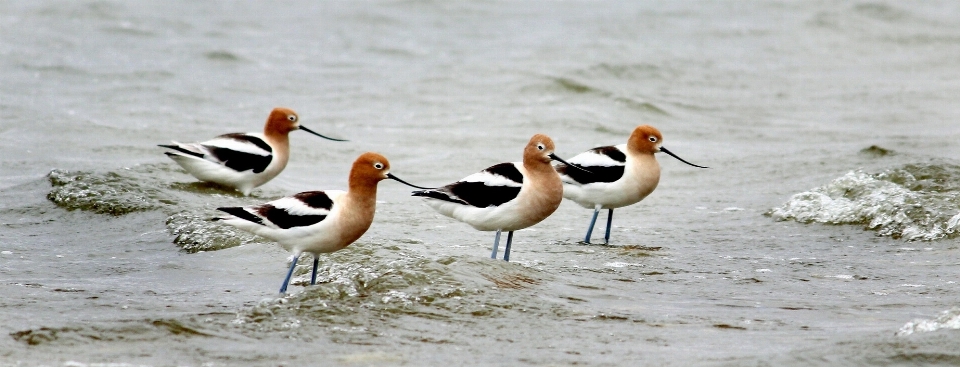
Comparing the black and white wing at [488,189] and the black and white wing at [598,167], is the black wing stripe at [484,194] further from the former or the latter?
the black and white wing at [598,167]

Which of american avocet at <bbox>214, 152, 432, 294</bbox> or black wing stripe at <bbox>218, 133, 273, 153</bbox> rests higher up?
american avocet at <bbox>214, 152, 432, 294</bbox>

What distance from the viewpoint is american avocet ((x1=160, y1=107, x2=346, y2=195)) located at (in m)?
11.4

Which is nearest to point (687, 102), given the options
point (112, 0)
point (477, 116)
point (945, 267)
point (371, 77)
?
point (477, 116)

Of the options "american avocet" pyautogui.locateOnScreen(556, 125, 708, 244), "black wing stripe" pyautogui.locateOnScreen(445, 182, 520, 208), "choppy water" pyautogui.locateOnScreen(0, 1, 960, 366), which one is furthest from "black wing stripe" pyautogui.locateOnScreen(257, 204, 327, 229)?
"american avocet" pyautogui.locateOnScreen(556, 125, 708, 244)

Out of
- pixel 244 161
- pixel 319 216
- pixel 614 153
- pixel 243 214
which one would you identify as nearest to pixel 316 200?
pixel 319 216

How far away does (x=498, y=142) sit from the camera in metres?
15.6

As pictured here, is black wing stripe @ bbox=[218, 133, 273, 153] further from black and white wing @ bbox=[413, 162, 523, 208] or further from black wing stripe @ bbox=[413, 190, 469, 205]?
black and white wing @ bbox=[413, 162, 523, 208]

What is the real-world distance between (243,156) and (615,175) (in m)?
3.76

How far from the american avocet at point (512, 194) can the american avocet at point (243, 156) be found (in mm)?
3219

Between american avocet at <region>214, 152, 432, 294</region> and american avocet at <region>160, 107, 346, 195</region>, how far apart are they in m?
3.95

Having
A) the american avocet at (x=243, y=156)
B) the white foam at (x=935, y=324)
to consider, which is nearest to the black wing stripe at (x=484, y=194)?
the white foam at (x=935, y=324)

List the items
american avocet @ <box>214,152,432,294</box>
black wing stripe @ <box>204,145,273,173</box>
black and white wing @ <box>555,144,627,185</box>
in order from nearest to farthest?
american avocet @ <box>214,152,432,294</box> < black and white wing @ <box>555,144,627,185</box> < black wing stripe @ <box>204,145,273,173</box>

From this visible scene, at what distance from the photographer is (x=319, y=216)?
23.9 feet

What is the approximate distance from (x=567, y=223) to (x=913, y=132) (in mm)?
6791
